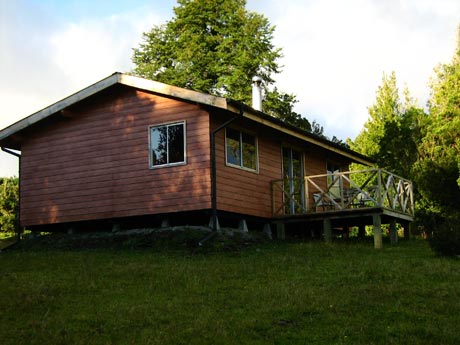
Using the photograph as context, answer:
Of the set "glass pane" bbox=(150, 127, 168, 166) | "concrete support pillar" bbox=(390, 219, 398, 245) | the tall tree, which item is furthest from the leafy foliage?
"concrete support pillar" bbox=(390, 219, 398, 245)

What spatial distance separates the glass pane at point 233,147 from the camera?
19.2m

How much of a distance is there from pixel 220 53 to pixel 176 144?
1711 centimetres

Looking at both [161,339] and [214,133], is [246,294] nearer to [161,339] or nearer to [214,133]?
[161,339]

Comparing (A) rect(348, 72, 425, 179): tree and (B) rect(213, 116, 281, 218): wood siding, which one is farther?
(A) rect(348, 72, 425, 179): tree

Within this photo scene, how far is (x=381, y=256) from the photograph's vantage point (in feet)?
51.0

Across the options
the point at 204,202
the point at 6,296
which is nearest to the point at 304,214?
the point at 204,202

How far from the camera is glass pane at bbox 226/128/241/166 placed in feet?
62.8

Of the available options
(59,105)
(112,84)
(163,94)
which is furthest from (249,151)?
(59,105)

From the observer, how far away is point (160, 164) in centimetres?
1895

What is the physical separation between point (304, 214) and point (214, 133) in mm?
3788

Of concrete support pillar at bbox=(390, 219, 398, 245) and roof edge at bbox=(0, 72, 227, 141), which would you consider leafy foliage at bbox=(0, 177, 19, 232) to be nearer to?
roof edge at bbox=(0, 72, 227, 141)

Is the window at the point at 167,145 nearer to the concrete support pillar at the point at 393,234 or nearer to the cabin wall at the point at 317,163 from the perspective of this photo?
the cabin wall at the point at 317,163

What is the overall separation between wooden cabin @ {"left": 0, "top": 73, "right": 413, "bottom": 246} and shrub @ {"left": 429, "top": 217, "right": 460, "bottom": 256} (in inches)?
119

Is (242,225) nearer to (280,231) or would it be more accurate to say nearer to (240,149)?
(280,231)
